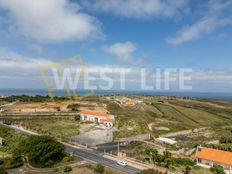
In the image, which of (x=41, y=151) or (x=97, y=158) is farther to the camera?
(x=97, y=158)

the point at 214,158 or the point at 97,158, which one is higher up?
the point at 214,158

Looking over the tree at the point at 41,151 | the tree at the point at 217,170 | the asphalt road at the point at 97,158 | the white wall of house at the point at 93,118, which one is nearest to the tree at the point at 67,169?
the tree at the point at 41,151

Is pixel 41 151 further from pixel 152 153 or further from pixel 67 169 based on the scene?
pixel 152 153

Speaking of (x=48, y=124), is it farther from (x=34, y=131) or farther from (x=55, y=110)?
Result: (x=55, y=110)

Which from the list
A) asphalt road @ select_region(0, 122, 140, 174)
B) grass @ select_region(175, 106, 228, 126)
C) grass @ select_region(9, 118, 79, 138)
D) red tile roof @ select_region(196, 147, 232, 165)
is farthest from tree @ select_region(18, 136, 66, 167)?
grass @ select_region(175, 106, 228, 126)

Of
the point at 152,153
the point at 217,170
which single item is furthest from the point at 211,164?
the point at 152,153

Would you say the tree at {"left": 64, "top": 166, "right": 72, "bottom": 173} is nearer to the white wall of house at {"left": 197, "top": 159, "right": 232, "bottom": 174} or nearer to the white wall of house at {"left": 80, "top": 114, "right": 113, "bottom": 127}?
the white wall of house at {"left": 197, "top": 159, "right": 232, "bottom": 174}

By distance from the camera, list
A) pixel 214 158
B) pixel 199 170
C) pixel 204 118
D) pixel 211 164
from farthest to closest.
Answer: pixel 204 118, pixel 214 158, pixel 211 164, pixel 199 170
